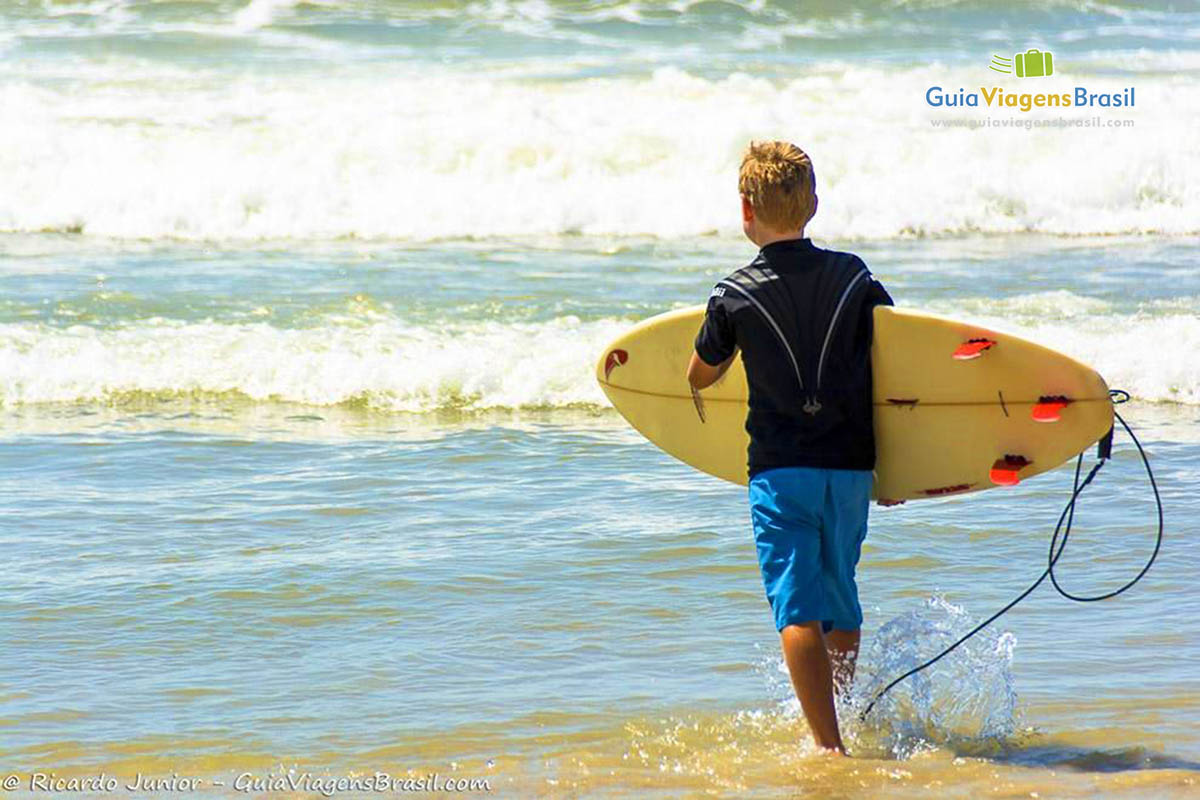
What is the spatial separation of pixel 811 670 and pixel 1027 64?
18304 mm

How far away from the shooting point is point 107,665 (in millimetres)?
4449

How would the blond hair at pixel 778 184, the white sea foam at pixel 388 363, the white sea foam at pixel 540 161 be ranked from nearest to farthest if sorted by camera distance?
the blond hair at pixel 778 184 < the white sea foam at pixel 388 363 < the white sea foam at pixel 540 161

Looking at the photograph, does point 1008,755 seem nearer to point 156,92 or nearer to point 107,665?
point 107,665

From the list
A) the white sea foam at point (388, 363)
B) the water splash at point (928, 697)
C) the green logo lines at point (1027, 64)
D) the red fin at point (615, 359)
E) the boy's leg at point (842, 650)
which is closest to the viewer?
the boy's leg at point (842, 650)

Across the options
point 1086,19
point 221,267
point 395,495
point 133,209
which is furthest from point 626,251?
point 1086,19

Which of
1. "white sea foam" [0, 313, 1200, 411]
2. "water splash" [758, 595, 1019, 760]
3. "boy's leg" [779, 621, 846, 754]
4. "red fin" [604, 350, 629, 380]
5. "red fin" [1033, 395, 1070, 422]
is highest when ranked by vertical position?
"red fin" [604, 350, 629, 380]

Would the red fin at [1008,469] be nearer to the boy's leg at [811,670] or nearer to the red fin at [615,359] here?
the boy's leg at [811,670]

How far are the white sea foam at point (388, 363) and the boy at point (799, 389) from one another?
4430 millimetres

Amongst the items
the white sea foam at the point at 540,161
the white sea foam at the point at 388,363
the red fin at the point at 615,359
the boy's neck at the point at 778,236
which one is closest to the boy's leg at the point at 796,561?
the boy's neck at the point at 778,236

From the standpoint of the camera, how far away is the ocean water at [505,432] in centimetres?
398

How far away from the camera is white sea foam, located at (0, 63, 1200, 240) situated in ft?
47.1

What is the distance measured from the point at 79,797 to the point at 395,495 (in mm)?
2800

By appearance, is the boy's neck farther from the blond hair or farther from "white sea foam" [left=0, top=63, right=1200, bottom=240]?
"white sea foam" [left=0, top=63, right=1200, bottom=240]

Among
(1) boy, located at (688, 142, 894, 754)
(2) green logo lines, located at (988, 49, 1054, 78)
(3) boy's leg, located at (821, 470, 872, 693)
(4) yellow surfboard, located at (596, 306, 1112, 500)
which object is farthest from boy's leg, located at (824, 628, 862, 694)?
(2) green logo lines, located at (988, 49, 1054, 78)
